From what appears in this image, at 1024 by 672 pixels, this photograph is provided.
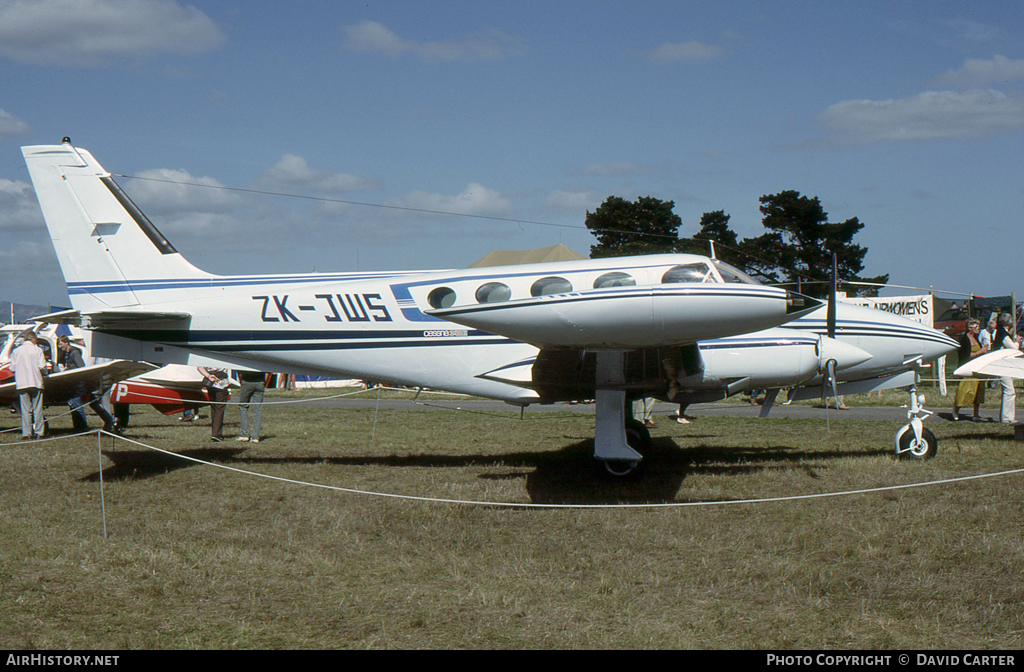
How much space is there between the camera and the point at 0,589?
538 cm

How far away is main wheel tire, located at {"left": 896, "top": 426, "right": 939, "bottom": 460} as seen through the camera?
30.9 ft

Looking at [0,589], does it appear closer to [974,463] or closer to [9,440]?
[9,440]

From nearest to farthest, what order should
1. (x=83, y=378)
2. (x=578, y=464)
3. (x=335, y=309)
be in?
(x=335, y=309)
(x=578, y=464)
(x=83, y=378)

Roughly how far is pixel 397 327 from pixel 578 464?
3206 millimetres

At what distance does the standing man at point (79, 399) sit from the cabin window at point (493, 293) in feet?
22.2

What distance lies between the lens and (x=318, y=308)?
9.60 metres

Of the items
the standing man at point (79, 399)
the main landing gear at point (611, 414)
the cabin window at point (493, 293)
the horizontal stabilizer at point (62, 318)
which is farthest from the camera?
the standing man at point (79, 399)

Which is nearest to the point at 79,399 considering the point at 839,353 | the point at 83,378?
the point at 83,378

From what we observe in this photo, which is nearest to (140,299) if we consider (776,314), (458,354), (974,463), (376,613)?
(458,354)

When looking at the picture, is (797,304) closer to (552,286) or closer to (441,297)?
(552,286)

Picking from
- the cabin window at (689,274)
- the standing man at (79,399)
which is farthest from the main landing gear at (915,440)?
Result: the standing man at (79,399)

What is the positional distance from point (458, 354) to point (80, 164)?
5997 mm

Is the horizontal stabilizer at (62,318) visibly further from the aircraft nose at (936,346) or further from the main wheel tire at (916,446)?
the aircraft nose at (936,346)

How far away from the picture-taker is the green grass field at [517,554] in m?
4.53
